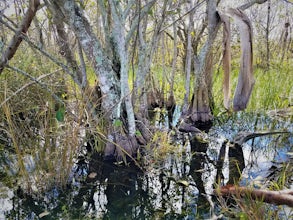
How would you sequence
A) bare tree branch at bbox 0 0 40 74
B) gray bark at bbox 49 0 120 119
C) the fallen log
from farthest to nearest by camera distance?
gray bark at bbox 49 0 120 119 → bare tree branch at bbox 0 0 40 74 → the fallen log

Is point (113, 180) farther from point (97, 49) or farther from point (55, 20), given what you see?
point (55, 20)

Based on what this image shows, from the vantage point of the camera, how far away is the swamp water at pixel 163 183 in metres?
2.05

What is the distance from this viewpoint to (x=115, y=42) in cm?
263

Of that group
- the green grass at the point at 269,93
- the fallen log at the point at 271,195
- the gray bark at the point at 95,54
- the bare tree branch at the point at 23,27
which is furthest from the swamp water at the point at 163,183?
the bare tree branch at the point at 23,27

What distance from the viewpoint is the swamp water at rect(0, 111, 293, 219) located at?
6.72 ft

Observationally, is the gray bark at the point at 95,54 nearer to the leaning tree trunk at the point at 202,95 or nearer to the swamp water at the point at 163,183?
the swamp water at the point at 163,183

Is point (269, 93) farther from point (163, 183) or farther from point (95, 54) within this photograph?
point (95, 54)

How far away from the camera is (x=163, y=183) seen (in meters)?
2.43

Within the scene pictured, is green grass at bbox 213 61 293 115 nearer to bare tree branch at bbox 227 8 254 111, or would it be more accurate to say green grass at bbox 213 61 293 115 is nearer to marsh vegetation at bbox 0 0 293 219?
marsh vegetation at bbox 0 0 293 219

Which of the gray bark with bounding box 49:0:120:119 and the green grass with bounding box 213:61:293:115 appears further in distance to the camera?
the green grass with bounding box 213:61:293:115

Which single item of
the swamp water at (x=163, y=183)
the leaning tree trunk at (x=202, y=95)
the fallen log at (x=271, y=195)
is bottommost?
the swamp water at (x=163, y=183)

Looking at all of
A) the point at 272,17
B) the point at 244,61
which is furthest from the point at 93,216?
the point at 272,17

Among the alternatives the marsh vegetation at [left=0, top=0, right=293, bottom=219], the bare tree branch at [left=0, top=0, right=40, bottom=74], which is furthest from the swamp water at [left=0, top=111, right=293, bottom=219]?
the bare tree branch at [left=0, top=0, right=40, bottom=74]

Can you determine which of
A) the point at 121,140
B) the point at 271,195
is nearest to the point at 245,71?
the point at 271,195
